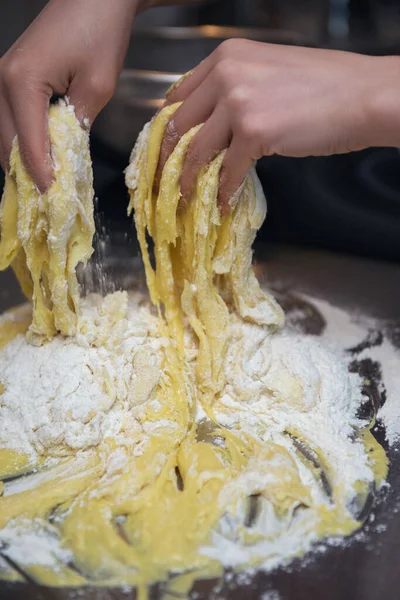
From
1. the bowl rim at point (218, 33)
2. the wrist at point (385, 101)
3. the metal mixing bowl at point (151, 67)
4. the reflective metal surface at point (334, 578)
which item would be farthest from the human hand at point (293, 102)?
the bowl rim at point (218, 33)

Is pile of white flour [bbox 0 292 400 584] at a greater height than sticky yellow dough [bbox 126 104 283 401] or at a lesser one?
lesser

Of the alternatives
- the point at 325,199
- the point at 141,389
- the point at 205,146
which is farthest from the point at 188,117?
the point at 325,199

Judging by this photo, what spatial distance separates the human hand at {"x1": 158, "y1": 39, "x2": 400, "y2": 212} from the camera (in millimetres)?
942

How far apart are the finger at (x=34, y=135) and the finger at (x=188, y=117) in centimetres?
20

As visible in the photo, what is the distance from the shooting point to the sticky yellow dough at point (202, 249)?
1.08 meters

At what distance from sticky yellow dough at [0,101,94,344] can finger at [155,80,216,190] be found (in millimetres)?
134

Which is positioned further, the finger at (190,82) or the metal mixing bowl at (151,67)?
the metal mixing bowl at (151,67)

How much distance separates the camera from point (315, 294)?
149 cm

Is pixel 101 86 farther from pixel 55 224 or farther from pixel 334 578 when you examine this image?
pixel 334 578

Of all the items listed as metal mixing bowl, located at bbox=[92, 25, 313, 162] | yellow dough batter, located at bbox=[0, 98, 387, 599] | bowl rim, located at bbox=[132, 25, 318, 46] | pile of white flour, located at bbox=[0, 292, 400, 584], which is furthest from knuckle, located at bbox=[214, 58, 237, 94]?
bowl rim, located at bbox=[132, 25, 318, 46]

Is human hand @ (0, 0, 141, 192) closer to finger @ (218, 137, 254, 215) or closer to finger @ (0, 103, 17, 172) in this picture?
finger @ (0, 103, 17, 172)

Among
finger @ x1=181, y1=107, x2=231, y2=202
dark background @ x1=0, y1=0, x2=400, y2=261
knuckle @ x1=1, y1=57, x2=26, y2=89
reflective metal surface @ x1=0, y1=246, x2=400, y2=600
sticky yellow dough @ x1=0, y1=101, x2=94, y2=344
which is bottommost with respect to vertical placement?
reflective metal surface @ x1=0, y1=246, x2=400, y2=600

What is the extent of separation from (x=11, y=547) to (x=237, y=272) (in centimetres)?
56

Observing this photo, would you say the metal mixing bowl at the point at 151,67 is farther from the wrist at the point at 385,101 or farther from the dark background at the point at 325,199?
the wrist at the point at 385,101
